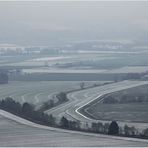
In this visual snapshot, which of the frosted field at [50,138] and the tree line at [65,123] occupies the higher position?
the tree line at [65,123]

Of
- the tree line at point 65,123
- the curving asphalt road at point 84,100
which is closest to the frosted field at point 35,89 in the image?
the curving asphalt road at point 84,100

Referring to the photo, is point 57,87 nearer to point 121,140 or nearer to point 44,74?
point 44,74

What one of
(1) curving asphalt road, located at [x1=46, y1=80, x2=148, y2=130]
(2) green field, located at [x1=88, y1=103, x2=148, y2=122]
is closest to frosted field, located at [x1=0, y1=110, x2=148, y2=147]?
(1) curving asphalt road, located at [x1=46, y1=80, x2=148, y2=130]

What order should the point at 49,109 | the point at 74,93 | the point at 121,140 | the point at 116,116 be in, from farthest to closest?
the point at 74,93 < the point at 49,109 < the point at 116,116 < the point at 121,140

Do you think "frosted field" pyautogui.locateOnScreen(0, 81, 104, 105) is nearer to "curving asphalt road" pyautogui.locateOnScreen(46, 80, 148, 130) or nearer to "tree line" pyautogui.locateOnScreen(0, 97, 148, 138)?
"curving asphalt road" pyautogui.locateOnScreen(46, 80, 148, 130)

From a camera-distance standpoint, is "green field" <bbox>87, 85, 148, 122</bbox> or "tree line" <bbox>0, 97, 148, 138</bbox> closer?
"tree line" <bbox>0, 97, 148, 138</bbox>

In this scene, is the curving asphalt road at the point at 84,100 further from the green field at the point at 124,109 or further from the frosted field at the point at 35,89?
the frosted field at the point at 35,89

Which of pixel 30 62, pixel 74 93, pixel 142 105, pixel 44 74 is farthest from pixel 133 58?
pixel 142 105

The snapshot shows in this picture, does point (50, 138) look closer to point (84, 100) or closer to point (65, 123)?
point (65, 123)

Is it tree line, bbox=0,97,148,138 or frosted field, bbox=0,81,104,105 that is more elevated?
frosted field, bbox=0,81,104,105
